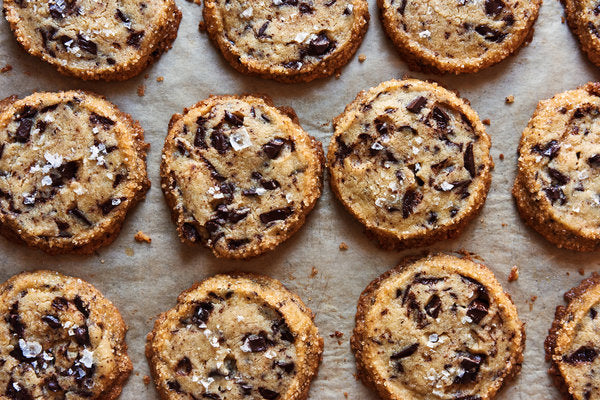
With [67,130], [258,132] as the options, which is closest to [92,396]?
[67,130]

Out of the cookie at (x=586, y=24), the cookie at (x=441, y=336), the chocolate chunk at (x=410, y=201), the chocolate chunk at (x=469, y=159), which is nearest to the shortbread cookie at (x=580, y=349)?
the cookie at (x=441, y=336)

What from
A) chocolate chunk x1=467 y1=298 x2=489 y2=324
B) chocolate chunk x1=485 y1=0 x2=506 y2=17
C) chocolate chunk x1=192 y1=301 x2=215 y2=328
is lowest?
chocolate chunk x1=192 y1=301 x2=215 y2=328

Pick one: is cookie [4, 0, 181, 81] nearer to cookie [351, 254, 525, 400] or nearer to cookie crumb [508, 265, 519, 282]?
cookie [351, 254, 525, 400]

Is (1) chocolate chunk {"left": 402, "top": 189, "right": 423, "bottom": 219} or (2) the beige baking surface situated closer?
(1) chocolate chunk {"left": 402, "top": 189, "right": 423, "bottom": 219}

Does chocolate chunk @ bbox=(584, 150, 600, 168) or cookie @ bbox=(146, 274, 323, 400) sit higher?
chocolate chunk @ bbox=(584, 150, 600, 168)

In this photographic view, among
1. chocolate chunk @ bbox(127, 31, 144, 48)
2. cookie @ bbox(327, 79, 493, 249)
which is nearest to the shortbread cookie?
cookie @ bbox(327, 79, 493, 249)

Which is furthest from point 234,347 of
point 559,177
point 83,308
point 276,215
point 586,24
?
point 586,24

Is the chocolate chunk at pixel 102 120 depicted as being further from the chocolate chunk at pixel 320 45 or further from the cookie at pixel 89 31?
the chocolate chunk at pixel 320 45

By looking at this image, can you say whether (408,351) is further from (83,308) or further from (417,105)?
(83,308)
